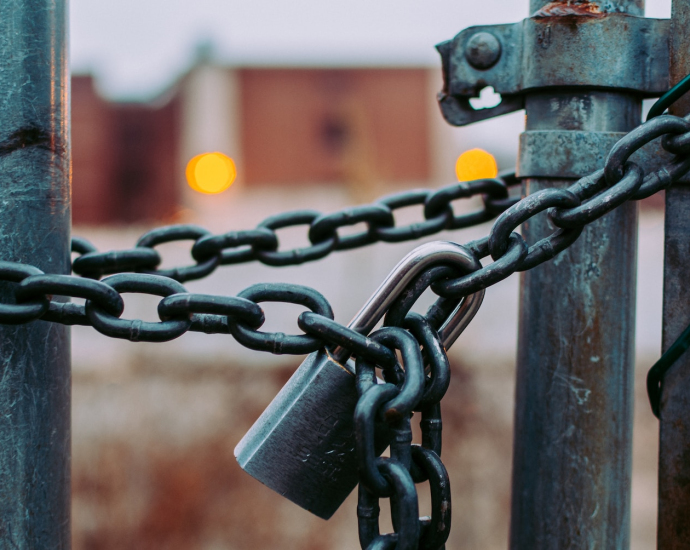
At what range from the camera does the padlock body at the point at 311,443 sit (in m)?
0.67

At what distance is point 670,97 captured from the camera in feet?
2.34

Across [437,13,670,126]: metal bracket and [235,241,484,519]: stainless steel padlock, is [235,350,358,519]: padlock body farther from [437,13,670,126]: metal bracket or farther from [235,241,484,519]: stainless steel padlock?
[437,13,670,126]: metal bracket

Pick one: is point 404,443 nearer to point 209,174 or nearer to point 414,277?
point 414,277

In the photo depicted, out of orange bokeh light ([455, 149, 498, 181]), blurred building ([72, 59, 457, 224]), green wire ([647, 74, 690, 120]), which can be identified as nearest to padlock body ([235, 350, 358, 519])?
green wire ([647, 74, 690, 120])

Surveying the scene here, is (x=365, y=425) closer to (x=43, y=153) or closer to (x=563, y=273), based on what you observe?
(x=563, y=273)

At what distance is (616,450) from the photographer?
74 cm

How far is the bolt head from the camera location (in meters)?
0.78

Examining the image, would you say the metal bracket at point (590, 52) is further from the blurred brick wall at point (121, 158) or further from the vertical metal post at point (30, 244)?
the blurred brick wall at point (121, 158)

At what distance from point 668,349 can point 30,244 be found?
26.7 inches

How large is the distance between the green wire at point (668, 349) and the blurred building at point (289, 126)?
647 inches

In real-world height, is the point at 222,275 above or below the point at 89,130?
below

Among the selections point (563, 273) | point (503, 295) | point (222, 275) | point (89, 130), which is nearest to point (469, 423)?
point (503, 295)

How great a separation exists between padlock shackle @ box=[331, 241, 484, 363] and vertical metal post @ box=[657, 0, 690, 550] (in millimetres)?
230

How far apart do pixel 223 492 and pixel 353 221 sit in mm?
2917
